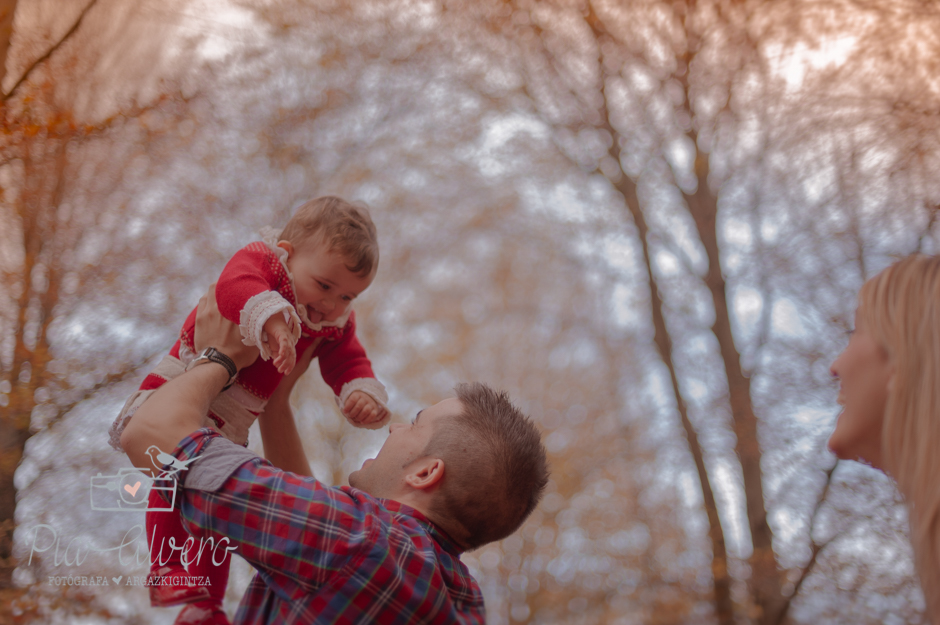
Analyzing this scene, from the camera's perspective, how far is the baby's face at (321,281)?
3.88 feet

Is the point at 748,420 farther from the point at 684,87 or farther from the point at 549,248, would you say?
the point at 684,87

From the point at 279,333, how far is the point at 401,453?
0.34 metres

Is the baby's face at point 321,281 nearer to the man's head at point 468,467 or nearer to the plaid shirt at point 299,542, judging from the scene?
the man's head at point 468,467

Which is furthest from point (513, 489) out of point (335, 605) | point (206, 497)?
point (206, 497)

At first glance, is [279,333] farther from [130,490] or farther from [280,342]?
[130,490]

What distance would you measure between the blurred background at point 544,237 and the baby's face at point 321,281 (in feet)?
6.20

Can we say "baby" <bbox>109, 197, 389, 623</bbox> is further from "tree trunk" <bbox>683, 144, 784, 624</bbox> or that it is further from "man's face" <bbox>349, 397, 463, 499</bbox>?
"tree trunk" <bbox>683, 144, 784, 624</bbox>

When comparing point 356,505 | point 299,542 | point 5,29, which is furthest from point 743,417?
point 5,29

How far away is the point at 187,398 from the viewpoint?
2.96 ft

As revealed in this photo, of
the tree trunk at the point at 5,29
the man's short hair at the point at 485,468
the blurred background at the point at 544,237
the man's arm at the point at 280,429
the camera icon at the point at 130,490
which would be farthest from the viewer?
the blurred background at the point at 544,237

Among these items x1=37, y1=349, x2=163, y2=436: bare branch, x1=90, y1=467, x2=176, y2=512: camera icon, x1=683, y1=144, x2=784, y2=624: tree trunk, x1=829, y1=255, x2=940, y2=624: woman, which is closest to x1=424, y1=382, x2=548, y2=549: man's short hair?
x1=90, y1=467, x2=176, y2=512: camera icon

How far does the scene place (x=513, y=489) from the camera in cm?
103

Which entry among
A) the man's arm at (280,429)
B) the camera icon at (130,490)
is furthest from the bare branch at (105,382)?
the man's arm at (280,429)

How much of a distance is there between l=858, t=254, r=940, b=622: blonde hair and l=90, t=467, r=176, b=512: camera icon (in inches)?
43.7
